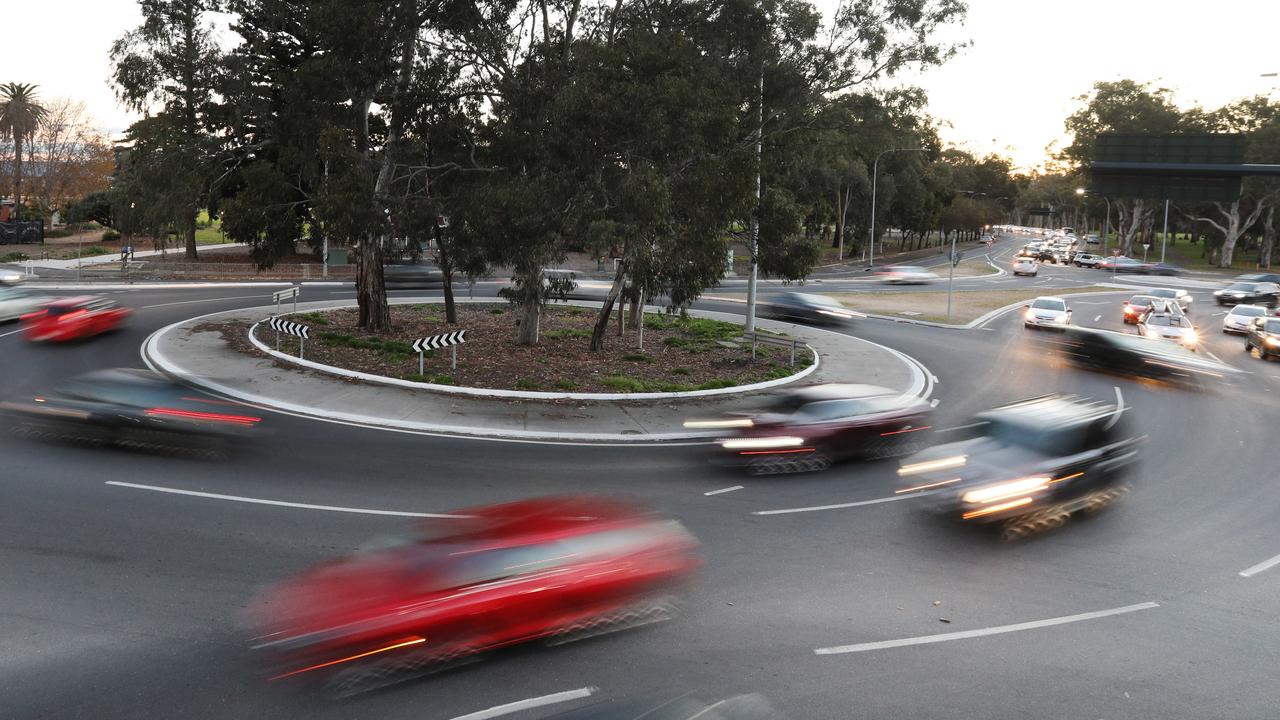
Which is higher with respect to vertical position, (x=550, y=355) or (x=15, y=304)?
(x=15, y=304)

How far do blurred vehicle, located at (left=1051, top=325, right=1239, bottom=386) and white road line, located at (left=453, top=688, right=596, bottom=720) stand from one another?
22764mm

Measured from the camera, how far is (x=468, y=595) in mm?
7145

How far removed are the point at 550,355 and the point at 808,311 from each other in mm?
16834

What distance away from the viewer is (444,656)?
7.17 m

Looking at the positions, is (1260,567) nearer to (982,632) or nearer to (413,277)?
(982,632)

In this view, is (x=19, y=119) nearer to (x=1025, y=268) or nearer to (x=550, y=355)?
(x=550, y=355)

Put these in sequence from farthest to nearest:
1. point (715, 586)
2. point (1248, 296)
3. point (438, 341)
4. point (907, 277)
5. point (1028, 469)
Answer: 1. point (907, 277)
2. point (1248, 296)
3. point (438, 341)
4. point (1028, 469)
5. point (715, 586)

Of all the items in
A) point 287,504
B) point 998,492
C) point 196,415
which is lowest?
point 287,504

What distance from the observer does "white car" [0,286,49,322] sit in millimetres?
25922

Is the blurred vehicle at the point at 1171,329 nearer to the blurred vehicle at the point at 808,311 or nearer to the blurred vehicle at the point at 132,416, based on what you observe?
the blurred vehicle at the point at 808,311

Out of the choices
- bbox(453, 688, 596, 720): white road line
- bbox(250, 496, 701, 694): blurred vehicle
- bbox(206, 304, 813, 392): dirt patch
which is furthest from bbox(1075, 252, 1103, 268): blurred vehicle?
bbox(453, 688, 596, 720): white road line

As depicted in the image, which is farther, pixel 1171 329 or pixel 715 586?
pixel 1171 329

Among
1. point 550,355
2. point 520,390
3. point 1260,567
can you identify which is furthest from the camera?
point 550,355

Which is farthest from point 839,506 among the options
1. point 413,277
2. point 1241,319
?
point 413,277
